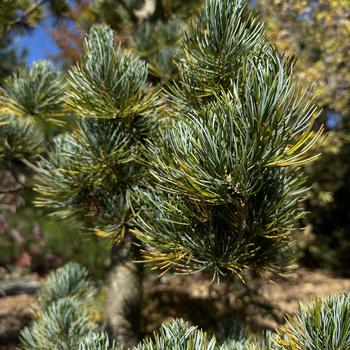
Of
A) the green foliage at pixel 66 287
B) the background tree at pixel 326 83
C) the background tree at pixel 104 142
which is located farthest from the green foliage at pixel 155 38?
the background tree at pixel 326 83

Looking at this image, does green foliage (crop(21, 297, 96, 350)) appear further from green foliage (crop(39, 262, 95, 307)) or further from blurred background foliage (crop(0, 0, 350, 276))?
blurred background foliage (crop(0, 0, 350, 276))

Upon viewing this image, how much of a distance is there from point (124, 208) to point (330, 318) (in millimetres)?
690

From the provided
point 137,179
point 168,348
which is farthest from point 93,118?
point 168,348

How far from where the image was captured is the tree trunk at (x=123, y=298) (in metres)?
1.68

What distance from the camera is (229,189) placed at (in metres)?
0.89

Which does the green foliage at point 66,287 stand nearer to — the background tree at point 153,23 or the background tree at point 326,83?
the background tree at point 153,23

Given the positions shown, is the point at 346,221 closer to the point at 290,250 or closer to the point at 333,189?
the point at 333,189

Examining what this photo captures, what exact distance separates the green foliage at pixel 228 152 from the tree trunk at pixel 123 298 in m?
0.65

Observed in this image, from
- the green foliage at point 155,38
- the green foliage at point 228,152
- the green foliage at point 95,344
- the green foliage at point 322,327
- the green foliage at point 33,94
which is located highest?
the green foliage at point 155,38

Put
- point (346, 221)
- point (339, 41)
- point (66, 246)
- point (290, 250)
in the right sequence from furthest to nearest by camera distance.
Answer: point (346, 221) → point (66, 246) → point (339, 41) → point (290, 250)

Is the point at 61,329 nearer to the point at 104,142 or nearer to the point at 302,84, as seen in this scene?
the point at 104,142

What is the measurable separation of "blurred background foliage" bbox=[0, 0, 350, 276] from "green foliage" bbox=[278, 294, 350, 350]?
182 centimetres

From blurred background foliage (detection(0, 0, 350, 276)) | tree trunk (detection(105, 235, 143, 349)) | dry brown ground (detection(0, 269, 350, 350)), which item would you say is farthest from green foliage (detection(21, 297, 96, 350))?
blurred background foliage (detection(0, 0, 350, 276))

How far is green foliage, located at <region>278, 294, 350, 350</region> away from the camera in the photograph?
776mm
